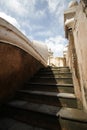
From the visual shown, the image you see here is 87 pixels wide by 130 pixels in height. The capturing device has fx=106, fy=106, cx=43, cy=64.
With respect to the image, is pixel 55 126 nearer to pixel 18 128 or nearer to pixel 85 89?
pixel 18 128

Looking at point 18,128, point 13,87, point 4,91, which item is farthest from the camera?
point 13,87

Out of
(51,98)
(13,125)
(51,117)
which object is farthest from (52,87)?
(13,125)

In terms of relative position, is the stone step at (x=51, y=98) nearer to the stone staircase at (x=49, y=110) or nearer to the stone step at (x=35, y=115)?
the stone staircase at (x=49, y=110)

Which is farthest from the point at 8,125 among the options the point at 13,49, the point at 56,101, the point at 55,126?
the point at 13,49

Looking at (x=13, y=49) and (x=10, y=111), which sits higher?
(x=13, y=49)

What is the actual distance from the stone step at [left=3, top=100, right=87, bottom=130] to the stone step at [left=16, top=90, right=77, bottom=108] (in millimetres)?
213

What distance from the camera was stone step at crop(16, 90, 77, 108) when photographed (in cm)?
191

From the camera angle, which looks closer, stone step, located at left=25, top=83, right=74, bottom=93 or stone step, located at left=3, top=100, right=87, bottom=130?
stone step, located at left=3, top=100, right=87, bottom=130

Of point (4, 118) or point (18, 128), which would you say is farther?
point (4, 118)

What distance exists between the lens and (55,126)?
4.98 ft

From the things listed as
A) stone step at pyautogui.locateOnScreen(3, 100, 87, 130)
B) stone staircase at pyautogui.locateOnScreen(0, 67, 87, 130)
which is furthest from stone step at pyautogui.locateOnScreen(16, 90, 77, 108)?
stone step at pyautogui.locateOnScreen(3, 100, 87, 130)

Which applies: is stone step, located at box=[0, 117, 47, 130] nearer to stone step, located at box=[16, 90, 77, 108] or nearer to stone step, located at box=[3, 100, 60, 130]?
stone step, located at box=[3, 100, 60, 130]

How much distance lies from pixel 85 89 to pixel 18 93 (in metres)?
1.66

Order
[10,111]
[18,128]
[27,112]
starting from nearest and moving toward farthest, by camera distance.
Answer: [18,128] → [27,112] → [10,111]
